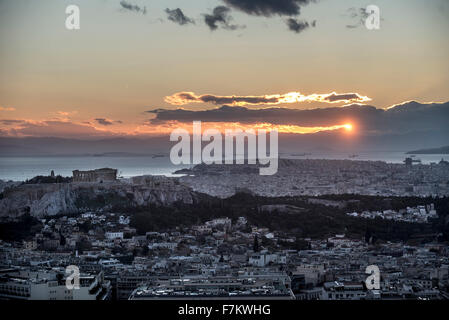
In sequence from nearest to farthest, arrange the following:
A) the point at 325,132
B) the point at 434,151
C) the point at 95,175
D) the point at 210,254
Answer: the point at 210,254
the point at 325,132
the point at 95,175
the point at 434,151

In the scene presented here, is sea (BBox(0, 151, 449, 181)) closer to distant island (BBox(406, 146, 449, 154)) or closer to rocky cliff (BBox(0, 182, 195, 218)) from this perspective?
distant island (BBox(406, 146, 449, 154))

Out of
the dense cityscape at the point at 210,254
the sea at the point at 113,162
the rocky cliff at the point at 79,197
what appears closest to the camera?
the dense cityscape at the point at 210,254

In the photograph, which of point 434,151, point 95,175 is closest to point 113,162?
point 95,175

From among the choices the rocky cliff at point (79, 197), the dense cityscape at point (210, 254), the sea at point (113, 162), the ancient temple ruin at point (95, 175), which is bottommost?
the dense cityscape at point (210, 254)

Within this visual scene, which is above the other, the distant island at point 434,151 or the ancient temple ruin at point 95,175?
the distant island at point 434,151

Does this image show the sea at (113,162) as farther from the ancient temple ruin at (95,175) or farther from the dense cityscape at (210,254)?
the dense cityscape at (210,254)

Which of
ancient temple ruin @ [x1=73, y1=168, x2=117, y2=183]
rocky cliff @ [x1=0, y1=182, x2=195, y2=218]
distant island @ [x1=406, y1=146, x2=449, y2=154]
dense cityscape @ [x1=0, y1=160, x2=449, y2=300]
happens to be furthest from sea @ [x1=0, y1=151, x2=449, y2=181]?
rocky cliff @ [x1=0, y1=182, x2=195, y2=218]

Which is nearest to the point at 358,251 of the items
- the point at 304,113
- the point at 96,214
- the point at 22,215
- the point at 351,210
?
the point at 304,113

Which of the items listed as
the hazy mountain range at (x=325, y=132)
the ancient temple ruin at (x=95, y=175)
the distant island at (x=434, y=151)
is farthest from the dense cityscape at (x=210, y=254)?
the distant island at (x=434, y=151)

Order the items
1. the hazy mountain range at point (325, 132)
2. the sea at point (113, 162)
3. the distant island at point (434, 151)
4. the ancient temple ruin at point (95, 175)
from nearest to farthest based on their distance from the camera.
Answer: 1. the hazy mountain range at point (325, 132)
2. the ancient temple ruin at point (95, 175)
3. the distant island at point (434, 151)
4. the sea at point (113, 162)

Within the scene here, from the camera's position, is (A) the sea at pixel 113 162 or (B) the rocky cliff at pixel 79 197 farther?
(A) the sea at pixel 113 162

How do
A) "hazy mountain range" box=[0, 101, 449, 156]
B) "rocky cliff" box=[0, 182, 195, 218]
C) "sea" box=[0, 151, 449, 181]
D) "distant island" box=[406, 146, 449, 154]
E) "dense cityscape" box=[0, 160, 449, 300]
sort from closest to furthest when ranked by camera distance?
1. "dense cityscape" box=[0, 160, 449, 300]
2. "hazy mountain range" box=[0, 101, 449, 156]
3. "rocky cliff" box=[0, 182, 195, 218]
4. "distant island" box=[406, 146, 449, 154]
5. "sea" box=[0, 151, 449, 181]

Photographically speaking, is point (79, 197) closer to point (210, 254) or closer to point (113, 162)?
point (113, 162)
